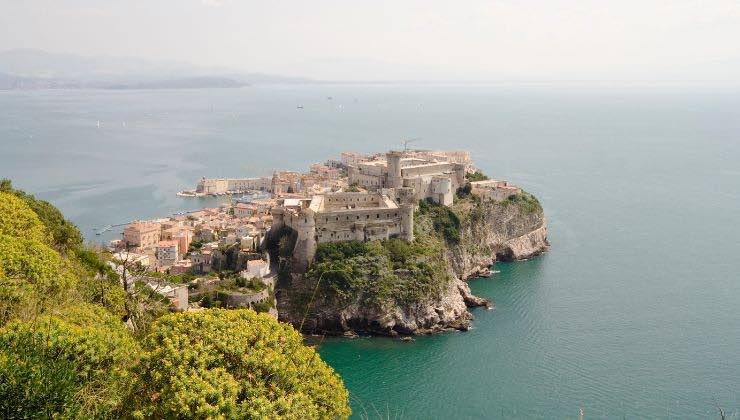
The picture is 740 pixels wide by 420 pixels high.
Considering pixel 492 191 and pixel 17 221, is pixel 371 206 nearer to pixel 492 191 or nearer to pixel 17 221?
pixel 492 191

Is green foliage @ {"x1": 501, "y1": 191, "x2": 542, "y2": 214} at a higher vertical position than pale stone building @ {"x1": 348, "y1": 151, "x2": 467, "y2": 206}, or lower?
lower

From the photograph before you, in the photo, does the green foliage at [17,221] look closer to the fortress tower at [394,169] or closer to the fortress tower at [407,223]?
the fortress tower at [407,223]

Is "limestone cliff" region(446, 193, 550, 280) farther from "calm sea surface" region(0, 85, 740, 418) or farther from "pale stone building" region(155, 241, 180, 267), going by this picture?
"pale stone building" region(155, 241, 180, 267)

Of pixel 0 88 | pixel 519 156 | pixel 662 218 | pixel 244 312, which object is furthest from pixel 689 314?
pixel 0 88

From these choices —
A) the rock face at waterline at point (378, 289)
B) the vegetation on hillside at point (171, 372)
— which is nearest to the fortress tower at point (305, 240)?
the rock face at waterline at point (378, 289)

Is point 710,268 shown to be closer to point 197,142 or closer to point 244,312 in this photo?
point 244,312

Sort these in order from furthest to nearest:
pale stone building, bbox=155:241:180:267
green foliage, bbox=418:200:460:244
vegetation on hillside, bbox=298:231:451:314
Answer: green foliage, bbox=418:200:460:244 < pale stone building, bbox=155:241:180:267 < vegetation on hillside, bbox=298:231:451:314

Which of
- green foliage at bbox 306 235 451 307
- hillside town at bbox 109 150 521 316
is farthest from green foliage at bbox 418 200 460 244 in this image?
green foliage at bbox 306 235 451 307
